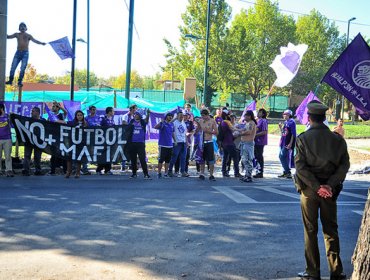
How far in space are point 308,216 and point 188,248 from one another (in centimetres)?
174

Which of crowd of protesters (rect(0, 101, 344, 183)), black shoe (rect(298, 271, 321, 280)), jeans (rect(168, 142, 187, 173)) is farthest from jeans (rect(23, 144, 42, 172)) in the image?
black shoe (rect(298, 271, 321, 280))

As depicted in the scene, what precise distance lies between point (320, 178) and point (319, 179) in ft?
0.05

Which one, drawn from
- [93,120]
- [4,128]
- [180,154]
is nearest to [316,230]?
[180,154]

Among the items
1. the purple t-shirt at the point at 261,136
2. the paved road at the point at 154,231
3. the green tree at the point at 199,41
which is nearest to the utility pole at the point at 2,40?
the paved road at the point at 154,231

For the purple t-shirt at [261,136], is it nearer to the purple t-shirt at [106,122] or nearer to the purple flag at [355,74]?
the purple flag at [355,74]

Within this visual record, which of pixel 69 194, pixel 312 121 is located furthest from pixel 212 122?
pixel 312 121

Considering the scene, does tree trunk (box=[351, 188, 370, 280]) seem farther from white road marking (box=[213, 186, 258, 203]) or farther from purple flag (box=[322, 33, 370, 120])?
purple flag (box=[322, 33, 370, 120])

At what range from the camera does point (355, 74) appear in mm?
12227

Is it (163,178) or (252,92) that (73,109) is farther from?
(252,92)

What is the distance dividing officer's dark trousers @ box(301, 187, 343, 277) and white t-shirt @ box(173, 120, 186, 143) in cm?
837

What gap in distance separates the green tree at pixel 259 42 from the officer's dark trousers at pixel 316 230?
48.1m

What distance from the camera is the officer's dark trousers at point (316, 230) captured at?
473 centimetres

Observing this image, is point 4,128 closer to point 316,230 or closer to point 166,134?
point 166,134

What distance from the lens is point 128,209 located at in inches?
321
